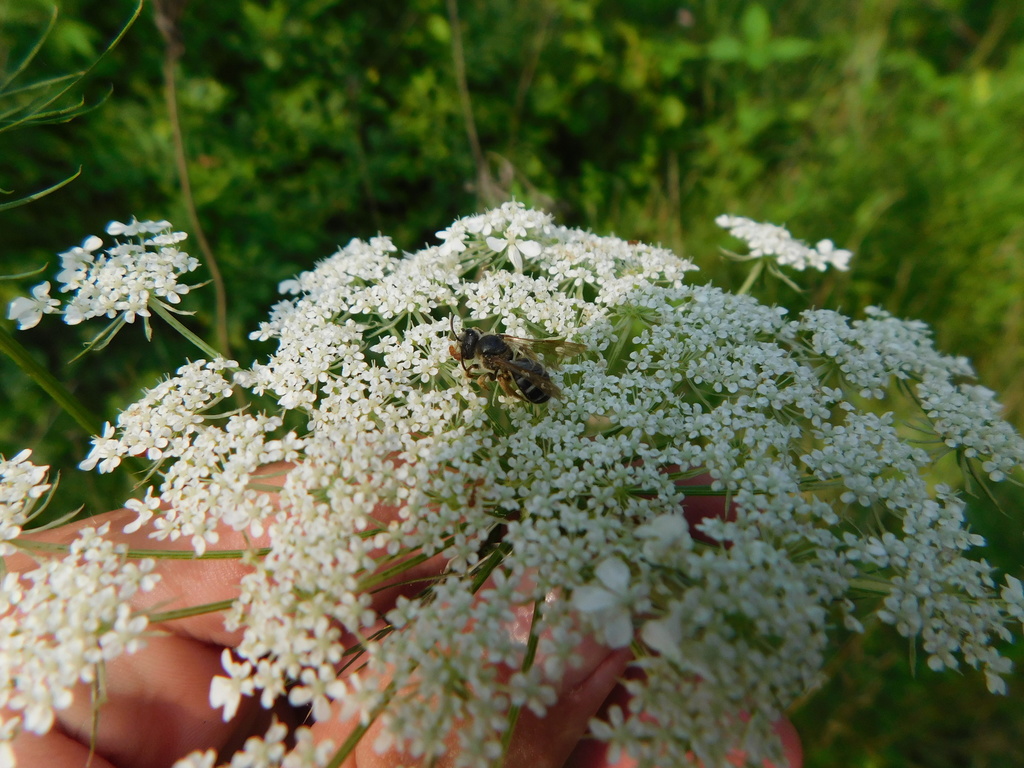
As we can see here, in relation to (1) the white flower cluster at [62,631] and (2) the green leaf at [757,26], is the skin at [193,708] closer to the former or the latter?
(1) the white flower cluster at [62,631]

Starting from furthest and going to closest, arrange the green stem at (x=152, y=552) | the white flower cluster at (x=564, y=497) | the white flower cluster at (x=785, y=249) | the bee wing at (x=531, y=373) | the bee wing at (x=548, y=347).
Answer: the white flower cluster at (x=785, y=249) → the bee wing at (x=548, y=347) → the bee wing at (x=531, y=373) → the green stem at (x=152, y=552) → the white flower cluster at (x=564, y=497)

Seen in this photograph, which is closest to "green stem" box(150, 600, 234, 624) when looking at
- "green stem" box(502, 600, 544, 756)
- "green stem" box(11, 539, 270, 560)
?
"green stem" box(11, 539, 270, 560)

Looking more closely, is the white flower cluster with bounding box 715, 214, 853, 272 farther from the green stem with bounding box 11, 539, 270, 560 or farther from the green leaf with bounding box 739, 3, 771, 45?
the green leaf with bounding box 739, 3, 771, 45

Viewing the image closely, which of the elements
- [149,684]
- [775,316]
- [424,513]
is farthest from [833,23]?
[149,684]

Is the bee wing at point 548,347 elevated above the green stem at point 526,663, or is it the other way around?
the bee wing at point 548,347

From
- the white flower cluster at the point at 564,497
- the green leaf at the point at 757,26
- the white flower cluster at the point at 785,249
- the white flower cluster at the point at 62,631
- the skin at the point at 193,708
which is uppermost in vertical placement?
the green leaf at the point at 757,26

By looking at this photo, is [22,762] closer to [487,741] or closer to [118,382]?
[487,741]

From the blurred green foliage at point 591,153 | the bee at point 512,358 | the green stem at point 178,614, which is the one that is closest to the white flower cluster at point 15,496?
the green stem at point 178,614
